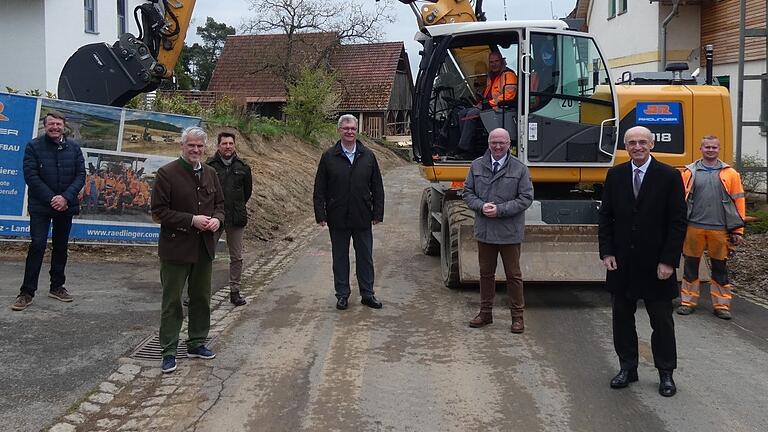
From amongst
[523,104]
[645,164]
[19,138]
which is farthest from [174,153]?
[645,164]

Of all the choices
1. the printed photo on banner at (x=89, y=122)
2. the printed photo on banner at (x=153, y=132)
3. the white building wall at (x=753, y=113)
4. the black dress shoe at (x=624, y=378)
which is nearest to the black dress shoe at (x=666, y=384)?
the black dress shoe at (x=624, y=378)

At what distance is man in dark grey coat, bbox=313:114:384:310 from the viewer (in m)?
8.13

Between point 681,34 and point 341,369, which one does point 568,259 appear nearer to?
point 341,369

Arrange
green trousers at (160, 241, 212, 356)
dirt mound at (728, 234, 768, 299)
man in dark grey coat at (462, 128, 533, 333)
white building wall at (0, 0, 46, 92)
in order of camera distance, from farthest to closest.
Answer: white building wall at (0, 0, 46, 92) < dirt mound at (728, 234, 768, 299) < man in dark grey coat at (462, 128, 533, 333) < green trousers at (160, 241, 212, 356)

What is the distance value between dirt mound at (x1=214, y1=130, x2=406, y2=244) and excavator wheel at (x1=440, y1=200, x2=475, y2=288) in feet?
13.6

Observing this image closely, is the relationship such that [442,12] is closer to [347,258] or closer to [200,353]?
[347,258]

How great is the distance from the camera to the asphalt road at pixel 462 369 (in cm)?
506

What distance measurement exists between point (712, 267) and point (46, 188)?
6870 millimetres

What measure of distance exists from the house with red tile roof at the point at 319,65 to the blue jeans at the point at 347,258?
1326 inches

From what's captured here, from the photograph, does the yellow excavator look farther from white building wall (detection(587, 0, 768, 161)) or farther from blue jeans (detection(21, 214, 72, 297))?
white building wall (detection(587, 0, 768, 161))

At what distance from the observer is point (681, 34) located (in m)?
21.0

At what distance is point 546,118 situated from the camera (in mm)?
9078

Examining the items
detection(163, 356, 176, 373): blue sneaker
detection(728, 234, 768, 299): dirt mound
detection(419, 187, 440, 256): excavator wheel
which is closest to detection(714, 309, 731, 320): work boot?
detection(728, 234, 768, 299): dirt mound

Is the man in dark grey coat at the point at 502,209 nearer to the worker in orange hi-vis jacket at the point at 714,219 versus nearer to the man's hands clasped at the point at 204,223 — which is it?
the worker in orange hi-vis jacket at the point at 714,219
